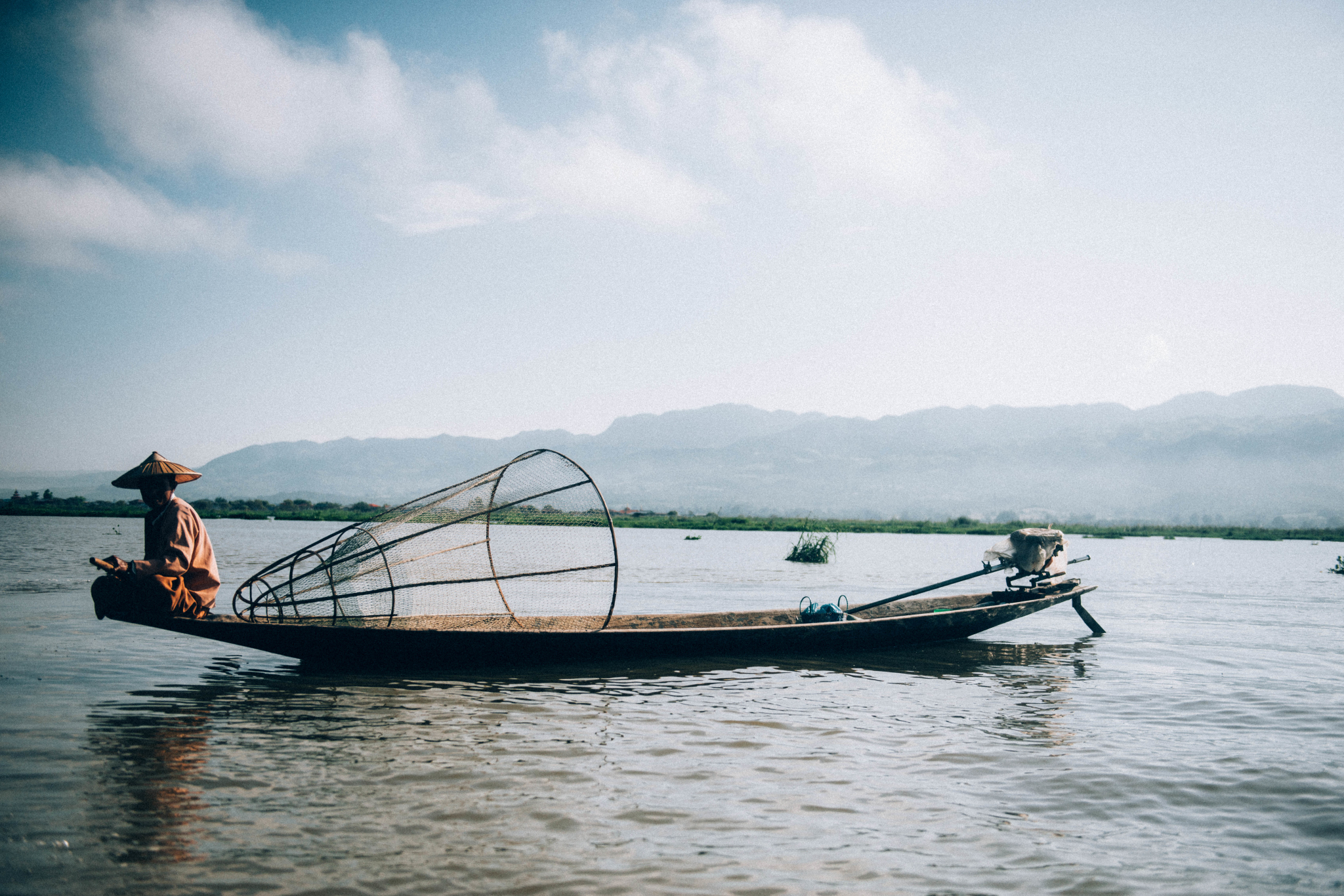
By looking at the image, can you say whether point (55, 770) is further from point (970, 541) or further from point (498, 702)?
point (970, 541)

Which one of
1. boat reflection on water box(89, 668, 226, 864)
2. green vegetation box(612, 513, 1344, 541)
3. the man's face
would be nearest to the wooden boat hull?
boat reflection on water box(89, 668, 226, 864)

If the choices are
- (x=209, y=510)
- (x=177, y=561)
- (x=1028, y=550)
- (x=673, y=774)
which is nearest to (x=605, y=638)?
(x=673, y=774)

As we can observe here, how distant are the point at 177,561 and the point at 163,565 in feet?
0.42

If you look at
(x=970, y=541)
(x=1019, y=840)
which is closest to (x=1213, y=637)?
(x=1019, y=840)

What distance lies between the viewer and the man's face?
807 centimetres

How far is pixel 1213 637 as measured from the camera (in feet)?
45.7

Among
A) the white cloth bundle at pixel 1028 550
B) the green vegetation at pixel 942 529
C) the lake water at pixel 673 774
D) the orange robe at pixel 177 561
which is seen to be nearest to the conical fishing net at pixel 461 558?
the orange robe at pixel 177 561

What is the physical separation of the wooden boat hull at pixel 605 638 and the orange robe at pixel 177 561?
26cm

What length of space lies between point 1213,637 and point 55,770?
15.4 metres

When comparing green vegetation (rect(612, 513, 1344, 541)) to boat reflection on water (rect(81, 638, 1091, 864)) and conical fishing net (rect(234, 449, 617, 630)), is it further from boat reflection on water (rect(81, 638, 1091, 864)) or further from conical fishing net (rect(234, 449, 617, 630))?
boat reflection on water (rect(81, 638, 1091, 864))

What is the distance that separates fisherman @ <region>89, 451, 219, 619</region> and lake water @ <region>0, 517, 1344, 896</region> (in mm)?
884

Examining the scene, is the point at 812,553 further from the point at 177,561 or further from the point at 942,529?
the point at 942,529

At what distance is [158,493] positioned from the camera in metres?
8.09

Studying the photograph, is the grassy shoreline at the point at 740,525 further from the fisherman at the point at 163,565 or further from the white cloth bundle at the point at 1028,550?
the fisherman at the point at 163,565
